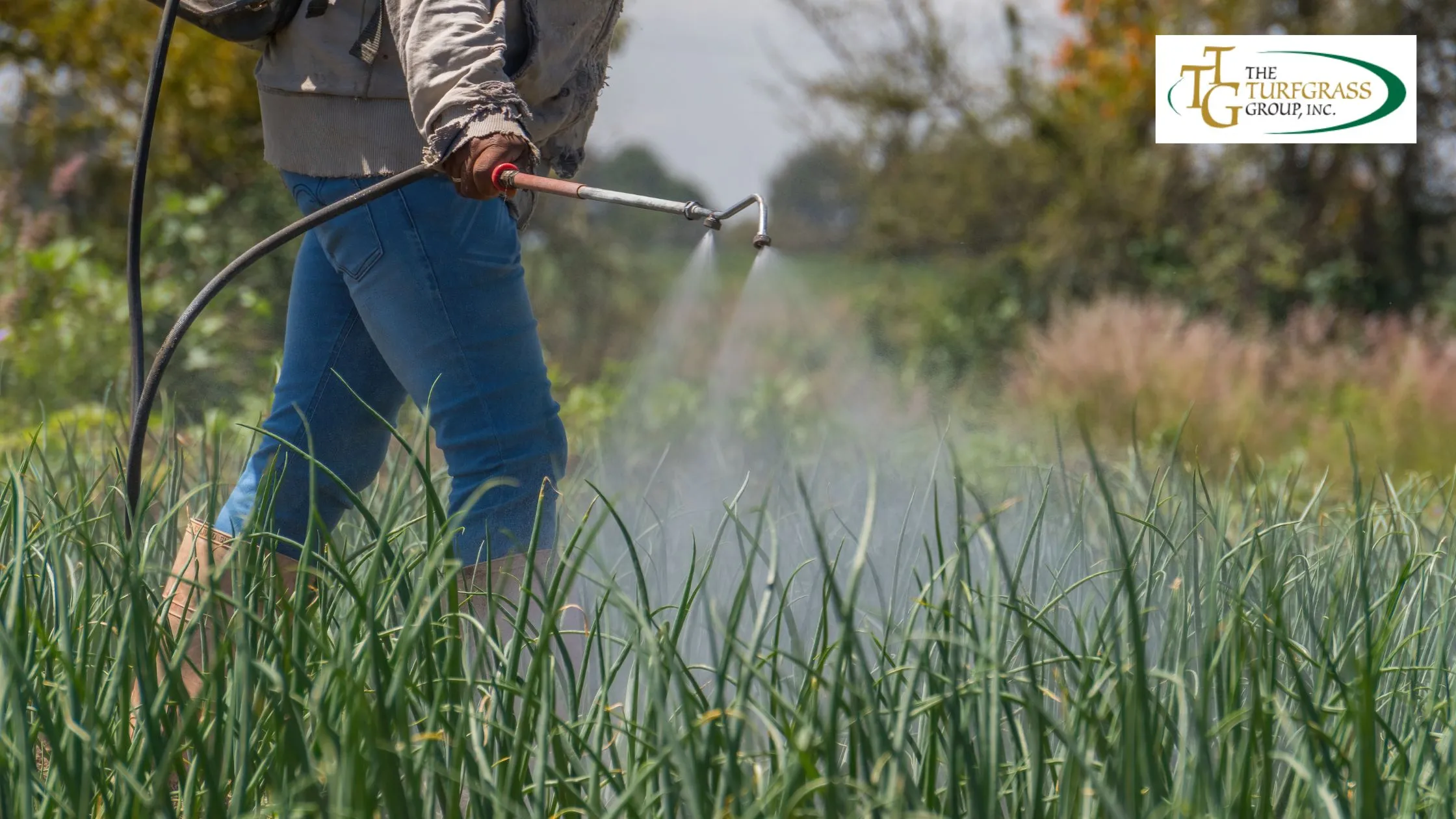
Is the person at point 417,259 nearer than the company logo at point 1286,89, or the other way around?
the person at point 417,259

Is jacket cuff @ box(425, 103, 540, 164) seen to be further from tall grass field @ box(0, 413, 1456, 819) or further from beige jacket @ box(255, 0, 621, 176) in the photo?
tall grass field @ box(0, 413, 1456, 819)

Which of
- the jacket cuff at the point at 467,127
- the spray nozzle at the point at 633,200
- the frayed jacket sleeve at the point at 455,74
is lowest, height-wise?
the spray nozzle at the point at 633,200

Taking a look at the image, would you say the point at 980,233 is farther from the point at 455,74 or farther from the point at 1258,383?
the point at 455,74

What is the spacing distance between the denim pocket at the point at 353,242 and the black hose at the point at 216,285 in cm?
5

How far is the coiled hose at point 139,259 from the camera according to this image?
60.4 inches

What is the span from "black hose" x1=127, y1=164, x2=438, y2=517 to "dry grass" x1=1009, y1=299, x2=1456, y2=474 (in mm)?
3216

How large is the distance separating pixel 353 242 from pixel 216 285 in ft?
0.59

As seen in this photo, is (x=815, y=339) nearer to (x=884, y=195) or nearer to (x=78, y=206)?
(x=884, y=195)

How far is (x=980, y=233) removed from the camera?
884 cm

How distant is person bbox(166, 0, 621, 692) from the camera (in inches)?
62.5

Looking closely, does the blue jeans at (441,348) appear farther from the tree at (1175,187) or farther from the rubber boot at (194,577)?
the tree at (1175,187)

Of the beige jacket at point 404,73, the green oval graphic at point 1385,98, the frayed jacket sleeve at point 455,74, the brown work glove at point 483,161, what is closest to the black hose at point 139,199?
the beige jacket at point 404,73

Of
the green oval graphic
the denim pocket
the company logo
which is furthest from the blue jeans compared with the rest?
the green oval graphic

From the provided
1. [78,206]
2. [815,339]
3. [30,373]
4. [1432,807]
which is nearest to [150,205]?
[78,206]
